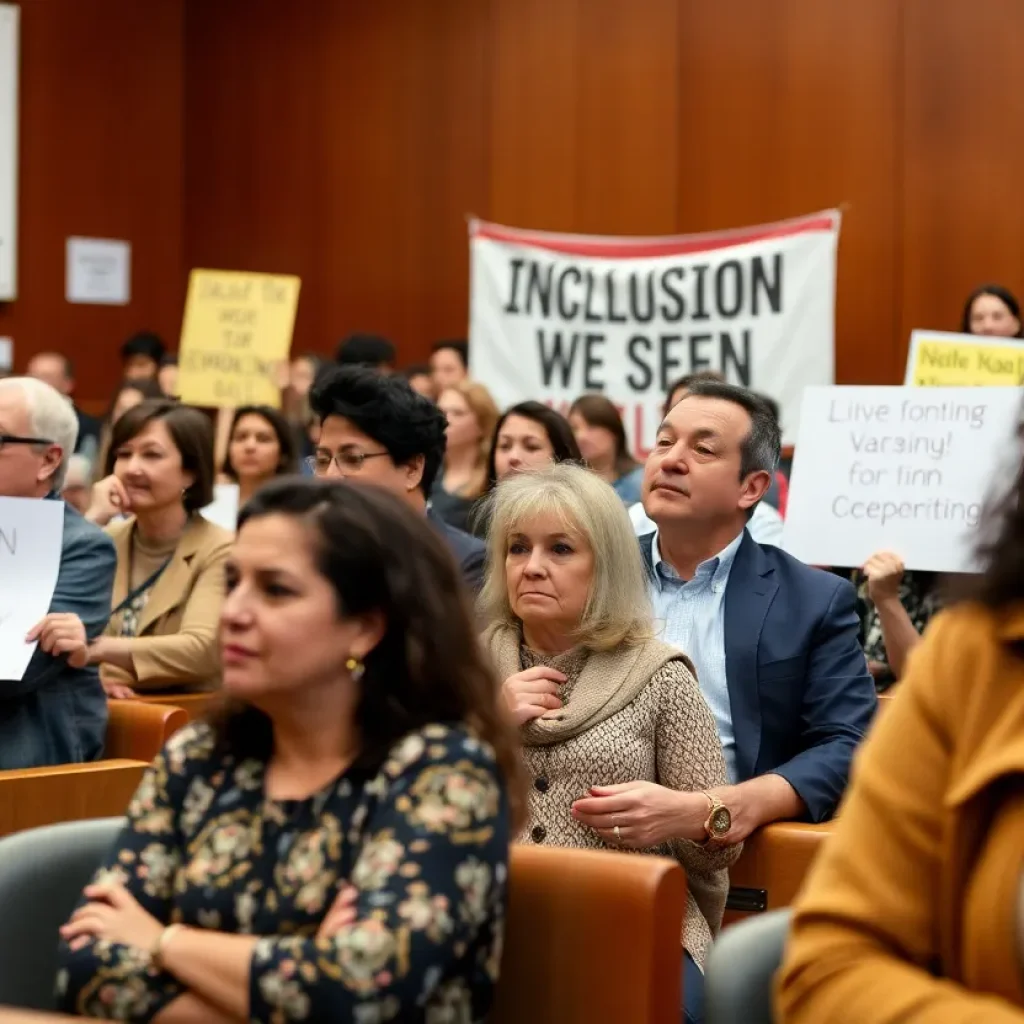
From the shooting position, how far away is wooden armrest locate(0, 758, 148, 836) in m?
3.19

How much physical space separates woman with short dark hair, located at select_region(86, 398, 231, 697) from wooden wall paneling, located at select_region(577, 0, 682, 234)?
4.26 meters

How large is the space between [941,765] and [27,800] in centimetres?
213

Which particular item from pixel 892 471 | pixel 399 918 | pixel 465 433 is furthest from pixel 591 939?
pixel 465 433

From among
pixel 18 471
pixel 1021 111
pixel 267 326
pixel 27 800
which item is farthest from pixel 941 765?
pixel 267 326

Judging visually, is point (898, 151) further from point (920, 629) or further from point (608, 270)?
point (920, 629)

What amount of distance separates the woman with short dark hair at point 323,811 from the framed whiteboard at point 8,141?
28.4ft

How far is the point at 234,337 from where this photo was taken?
812 centimetres

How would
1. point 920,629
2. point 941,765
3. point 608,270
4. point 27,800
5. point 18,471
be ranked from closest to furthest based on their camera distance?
point 941,765
point 27,800
point 18,471
point 920,629
point 608,270

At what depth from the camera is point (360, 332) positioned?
9812 millimetres

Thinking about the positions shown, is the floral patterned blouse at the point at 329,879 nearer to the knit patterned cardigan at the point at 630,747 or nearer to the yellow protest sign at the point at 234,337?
the knit patterned cardigan at the point at 630,747

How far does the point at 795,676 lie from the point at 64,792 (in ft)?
4.44

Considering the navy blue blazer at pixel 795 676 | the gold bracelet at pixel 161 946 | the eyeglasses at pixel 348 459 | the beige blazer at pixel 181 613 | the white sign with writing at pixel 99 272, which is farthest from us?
Answer: the white sign with writing at pixel 99 272

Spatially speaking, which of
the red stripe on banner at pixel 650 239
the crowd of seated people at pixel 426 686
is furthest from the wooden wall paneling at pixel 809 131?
the crowd of seated people at pixel 426 686

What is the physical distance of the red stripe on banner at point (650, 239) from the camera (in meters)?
7.59
